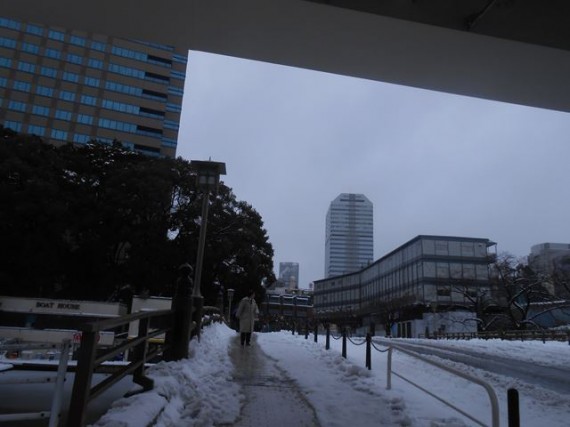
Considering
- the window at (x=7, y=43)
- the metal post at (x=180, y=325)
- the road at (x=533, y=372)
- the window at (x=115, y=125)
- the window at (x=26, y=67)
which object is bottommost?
the road at (x=533, y=372)

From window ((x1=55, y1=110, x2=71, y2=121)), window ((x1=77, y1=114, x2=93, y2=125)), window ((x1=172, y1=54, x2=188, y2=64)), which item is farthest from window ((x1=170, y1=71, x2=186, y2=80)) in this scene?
window ((x1=55, y1=110, x2=71, y2=121))

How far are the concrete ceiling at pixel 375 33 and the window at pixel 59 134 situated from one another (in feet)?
273

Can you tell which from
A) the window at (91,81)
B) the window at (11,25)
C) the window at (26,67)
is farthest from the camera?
the window at (91,81)

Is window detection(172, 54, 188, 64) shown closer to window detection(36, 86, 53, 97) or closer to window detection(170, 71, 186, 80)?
window detection(170, 71, 186, 80)

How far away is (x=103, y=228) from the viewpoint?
3541cm

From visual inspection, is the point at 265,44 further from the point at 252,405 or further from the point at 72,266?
the point at 72,266

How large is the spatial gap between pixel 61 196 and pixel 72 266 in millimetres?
5208

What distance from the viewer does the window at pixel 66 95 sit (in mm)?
85562

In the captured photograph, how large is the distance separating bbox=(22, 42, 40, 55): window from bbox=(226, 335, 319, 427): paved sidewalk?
92.0 m

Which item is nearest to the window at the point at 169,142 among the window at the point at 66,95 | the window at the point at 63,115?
the window at the point at 63,115

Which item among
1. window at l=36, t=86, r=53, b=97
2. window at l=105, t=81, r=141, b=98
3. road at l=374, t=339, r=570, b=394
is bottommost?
road at l=374, t=339, r=570, b=394

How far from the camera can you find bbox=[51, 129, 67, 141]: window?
82.8m

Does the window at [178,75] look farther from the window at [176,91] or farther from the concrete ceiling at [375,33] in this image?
the concrete ceiling at [375,33]

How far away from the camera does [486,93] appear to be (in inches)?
330
